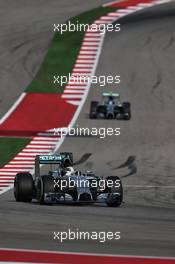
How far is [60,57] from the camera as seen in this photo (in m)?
55.0

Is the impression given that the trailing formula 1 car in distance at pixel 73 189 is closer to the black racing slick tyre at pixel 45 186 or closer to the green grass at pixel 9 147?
the black racing slick tyre at pixel 45 186

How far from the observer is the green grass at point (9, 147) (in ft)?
115

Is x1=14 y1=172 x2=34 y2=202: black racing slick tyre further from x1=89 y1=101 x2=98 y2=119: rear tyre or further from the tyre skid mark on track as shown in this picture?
x1=89 y1=101 x2=98 y2=119: rear tyre

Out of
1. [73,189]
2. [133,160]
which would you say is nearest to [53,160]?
[73,189]

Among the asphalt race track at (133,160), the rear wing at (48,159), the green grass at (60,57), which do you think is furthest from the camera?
the green grass at (60,57)

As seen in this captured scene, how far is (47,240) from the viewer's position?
1775 centimetres

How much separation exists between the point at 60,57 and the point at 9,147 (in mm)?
18735

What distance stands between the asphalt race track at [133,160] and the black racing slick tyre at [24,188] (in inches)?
9.9

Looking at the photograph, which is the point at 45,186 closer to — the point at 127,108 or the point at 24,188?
the point at 24,188

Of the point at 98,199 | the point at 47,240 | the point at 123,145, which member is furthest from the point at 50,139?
the point at 47,240

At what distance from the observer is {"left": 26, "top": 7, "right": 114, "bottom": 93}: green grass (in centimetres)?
4922

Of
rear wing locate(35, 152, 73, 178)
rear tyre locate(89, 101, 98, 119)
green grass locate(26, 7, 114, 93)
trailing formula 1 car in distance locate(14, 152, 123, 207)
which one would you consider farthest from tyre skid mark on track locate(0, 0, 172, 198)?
trailing formula 1 car in distance locate(14, 152, 123, 207)

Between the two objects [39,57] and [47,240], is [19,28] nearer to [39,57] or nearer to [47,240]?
[39,57]

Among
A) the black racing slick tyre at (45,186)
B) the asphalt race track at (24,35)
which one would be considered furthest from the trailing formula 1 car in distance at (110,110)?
the black racing slick tyre at (45,186)
